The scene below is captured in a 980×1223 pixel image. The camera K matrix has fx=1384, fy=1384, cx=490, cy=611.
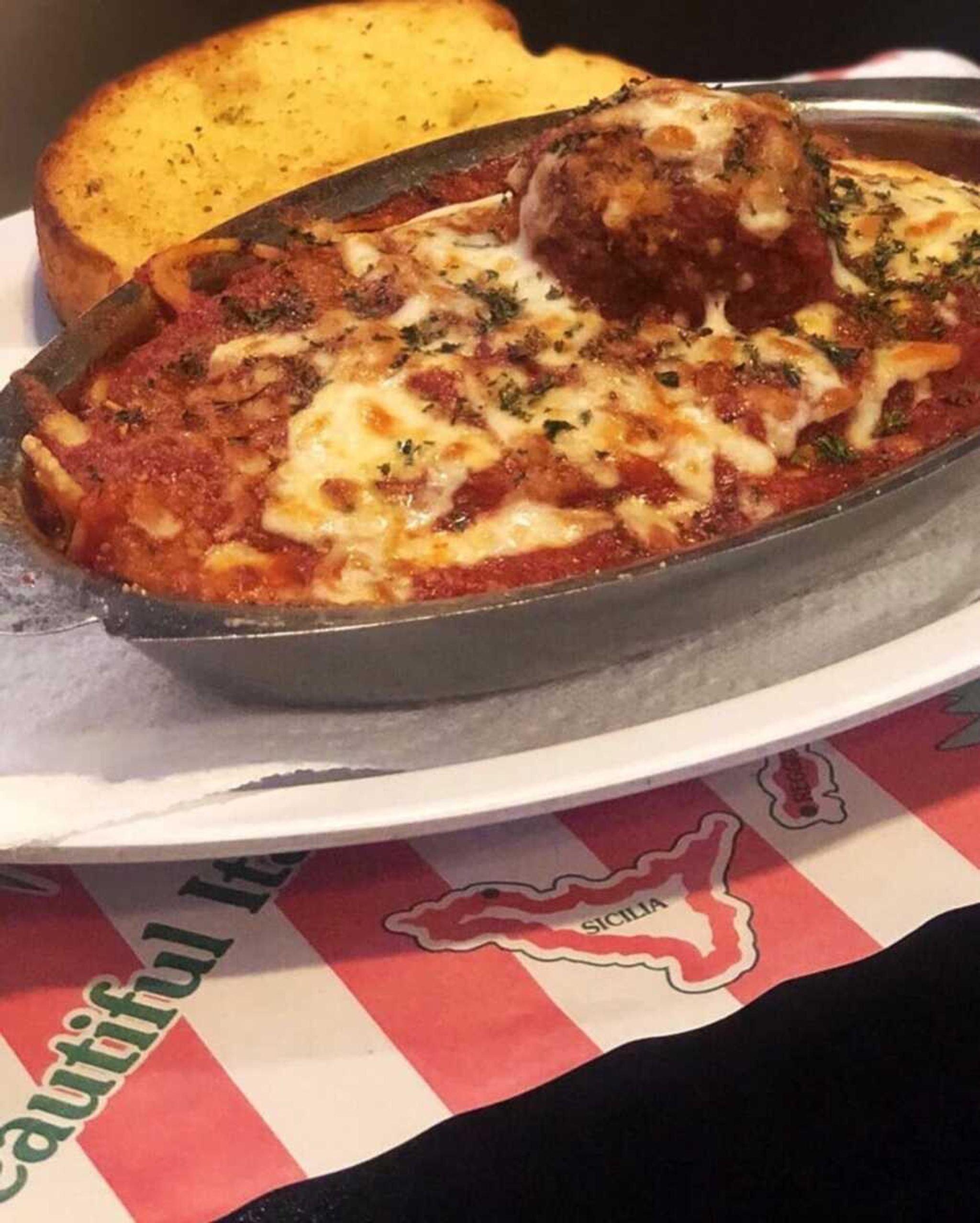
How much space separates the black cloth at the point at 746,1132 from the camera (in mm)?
1424

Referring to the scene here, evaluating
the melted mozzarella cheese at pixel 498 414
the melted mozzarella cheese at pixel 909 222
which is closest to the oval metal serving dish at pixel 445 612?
the melted mozzarella cheese at pixel 498 414

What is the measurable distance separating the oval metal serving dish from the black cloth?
1.55 ft

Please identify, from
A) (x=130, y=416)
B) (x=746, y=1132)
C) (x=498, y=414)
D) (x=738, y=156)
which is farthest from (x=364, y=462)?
(x=746, y=1132)

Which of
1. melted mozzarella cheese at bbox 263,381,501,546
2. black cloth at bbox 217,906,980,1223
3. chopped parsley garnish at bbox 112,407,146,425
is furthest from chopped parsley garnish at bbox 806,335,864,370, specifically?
chopped parsley garnish at bbox 112,407,146,425

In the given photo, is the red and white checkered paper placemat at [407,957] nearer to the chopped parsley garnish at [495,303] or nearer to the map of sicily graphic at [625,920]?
the map of sicily graphic at [625,920]

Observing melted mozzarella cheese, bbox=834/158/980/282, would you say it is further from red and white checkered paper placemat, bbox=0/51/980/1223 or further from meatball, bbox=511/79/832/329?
Answer: red and white checkered paper placemat, bbox=0/51/980/1223

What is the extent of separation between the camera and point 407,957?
1611 mm

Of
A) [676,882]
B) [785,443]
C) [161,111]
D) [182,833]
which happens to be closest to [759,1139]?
[676,882]

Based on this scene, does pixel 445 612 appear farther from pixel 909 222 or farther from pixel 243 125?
pixel 243 125

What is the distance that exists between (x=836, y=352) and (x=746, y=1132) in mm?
1049

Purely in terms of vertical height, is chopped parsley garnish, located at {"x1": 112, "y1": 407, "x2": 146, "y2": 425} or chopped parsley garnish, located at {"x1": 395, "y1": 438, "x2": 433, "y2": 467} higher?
chopped parsley garnish, located at {"x1": 112, "y1": 407, "x2": 146, "y2": 425}

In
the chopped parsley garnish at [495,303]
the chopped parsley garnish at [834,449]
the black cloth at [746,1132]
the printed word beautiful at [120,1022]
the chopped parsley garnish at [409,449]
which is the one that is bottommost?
the black cloth at [746,1132]

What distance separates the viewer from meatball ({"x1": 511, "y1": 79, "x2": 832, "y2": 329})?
1888 millimetres

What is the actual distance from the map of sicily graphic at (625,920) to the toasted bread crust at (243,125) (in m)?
1.32
